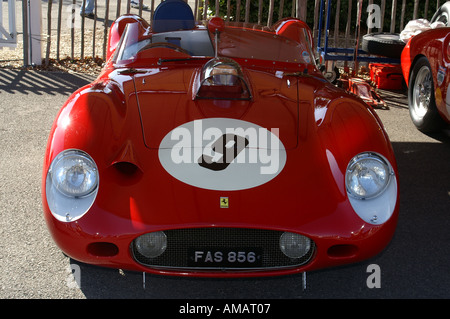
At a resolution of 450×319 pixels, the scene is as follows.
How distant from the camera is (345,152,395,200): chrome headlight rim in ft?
9.95

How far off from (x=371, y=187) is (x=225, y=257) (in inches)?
31.4

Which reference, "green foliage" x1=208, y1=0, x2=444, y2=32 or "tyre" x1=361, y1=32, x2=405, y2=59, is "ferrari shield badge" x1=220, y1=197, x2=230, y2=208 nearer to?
"tyre" x1=361, y1=32, x2=405, y2=59

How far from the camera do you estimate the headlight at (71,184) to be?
290 cm

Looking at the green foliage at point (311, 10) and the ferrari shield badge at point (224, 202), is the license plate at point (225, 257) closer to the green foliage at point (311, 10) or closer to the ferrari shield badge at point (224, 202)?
the ferrari shield badge at point (224, 202)

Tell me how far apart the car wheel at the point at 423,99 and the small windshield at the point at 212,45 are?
1.75 metres

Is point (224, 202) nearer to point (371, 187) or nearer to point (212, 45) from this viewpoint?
point (371, 187)

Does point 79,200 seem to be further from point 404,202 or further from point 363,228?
point 404,202

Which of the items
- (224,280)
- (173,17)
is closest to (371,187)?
(224,280)

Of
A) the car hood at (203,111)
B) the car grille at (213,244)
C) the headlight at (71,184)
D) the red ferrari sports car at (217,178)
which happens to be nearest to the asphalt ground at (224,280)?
the car grille at (213,244)

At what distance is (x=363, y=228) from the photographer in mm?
2918

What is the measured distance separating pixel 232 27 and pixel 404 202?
180cm

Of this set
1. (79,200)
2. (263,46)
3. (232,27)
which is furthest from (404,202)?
(79,200)

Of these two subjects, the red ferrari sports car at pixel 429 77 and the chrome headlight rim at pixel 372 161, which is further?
the red ferrari sports car at pixel 429 77

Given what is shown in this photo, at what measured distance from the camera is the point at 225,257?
9.38 feet
